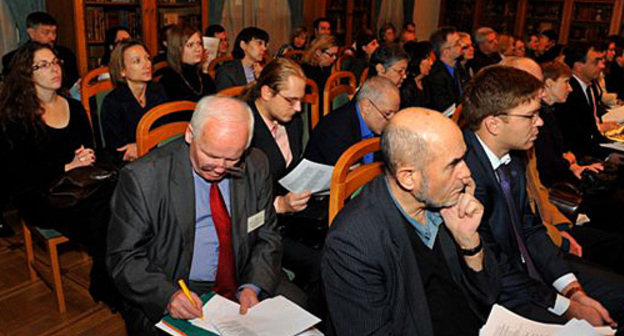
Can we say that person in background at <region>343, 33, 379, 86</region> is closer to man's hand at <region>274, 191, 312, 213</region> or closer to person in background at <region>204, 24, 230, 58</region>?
person in background at <region>204, 24, 230, 58</region>

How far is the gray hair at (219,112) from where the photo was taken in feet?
5.49

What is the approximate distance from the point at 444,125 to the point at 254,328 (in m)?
0.78

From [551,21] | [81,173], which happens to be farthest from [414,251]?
[551,21]

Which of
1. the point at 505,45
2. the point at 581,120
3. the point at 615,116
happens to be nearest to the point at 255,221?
the point at 581,120

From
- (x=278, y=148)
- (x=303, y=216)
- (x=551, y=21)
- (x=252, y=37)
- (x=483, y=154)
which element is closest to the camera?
(x=483, y=154)

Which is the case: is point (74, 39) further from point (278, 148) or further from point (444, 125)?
point (444, 125)

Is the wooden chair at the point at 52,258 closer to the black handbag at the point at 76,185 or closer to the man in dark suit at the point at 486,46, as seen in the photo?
the black handbag at the point at 76,185

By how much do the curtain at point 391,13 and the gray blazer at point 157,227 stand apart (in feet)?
26.2

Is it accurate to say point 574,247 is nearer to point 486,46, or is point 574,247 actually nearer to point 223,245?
point 223,245

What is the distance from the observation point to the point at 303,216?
7.69ft

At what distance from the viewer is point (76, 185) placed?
2.41 meters

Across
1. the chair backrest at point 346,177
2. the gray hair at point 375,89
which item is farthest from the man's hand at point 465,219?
the gray hair at point 375,89

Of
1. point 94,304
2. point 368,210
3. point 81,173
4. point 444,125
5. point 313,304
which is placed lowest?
point 94,304

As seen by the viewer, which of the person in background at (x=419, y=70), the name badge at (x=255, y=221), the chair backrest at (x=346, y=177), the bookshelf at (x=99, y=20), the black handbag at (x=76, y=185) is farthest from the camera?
the bookshelf at (x=99, y=20)
